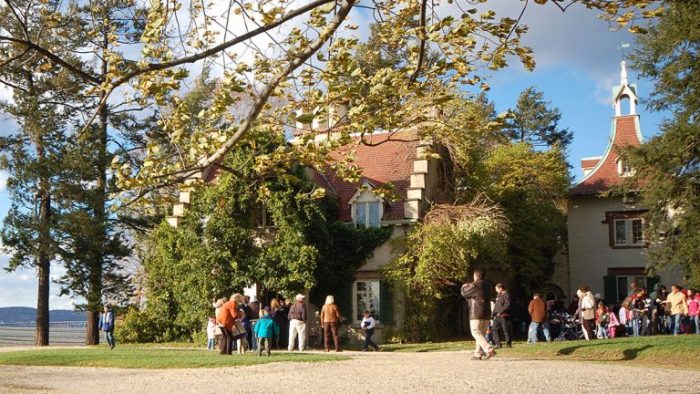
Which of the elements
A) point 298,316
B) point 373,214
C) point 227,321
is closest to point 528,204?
point 373,214

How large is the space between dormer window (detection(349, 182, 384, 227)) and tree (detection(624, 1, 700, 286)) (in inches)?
387

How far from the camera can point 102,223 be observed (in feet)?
110

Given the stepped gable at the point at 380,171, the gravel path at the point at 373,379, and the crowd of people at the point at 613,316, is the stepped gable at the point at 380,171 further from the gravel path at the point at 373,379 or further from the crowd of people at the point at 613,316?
the gravel path at the point at 373,379

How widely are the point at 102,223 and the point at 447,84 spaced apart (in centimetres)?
2556

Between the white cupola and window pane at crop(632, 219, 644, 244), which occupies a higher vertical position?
the white cupola

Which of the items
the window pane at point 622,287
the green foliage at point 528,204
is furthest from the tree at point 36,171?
the window pane at point 622,287

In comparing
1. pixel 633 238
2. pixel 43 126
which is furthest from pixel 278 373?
pixel 633 238

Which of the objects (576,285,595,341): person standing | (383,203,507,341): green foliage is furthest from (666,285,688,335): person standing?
(383,203,507,341): green foliage

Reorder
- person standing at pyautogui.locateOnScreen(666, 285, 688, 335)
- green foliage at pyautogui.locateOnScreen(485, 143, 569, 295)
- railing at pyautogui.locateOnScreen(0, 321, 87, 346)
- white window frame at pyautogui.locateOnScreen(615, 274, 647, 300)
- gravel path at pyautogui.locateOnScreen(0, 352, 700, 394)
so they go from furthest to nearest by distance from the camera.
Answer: railing at pyautogui.locateOnScreen(0, 321, 87, 346), white window frame at pyautogui.locateOnScreen(615, 274, 647, 300), green foliage at pyautogui.locateOnScreen(485, 143, 569, 295), person standing at pyautogui.locateOnScreen(666, 285, 688, 335), gravel path at pyautogui.locateOnScreen(0, 352, 700, 394)

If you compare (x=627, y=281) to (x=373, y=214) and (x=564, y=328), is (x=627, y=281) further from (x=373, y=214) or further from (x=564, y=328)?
(x=373, y=214)

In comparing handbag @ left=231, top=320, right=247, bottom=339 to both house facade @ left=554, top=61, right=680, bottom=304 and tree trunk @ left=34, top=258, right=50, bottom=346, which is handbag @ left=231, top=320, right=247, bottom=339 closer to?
tree trunk @ left=34, top=258, right=50, bottom=346

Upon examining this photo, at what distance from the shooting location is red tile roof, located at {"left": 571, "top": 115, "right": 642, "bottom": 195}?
133 feet

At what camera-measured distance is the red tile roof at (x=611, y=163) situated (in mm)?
40562

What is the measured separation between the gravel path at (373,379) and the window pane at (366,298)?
1318cm
